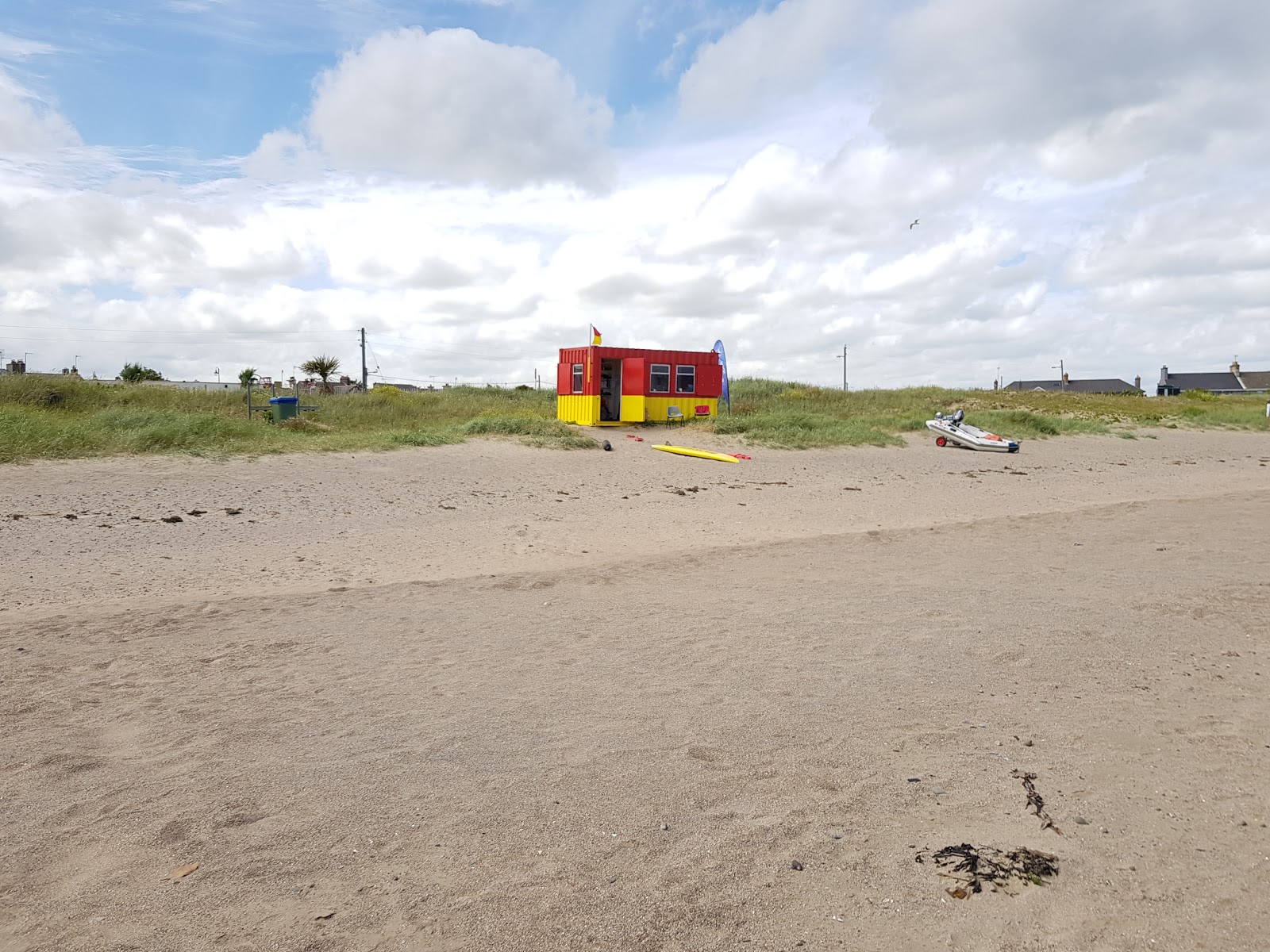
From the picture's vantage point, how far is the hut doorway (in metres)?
28.4

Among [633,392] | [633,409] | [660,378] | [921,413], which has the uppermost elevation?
[660,378]

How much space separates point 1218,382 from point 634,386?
78.0 m

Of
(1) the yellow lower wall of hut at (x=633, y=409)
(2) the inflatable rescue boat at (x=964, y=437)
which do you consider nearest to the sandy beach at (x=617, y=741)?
(2) the inflatable rescue boat at (x=964, y=437)

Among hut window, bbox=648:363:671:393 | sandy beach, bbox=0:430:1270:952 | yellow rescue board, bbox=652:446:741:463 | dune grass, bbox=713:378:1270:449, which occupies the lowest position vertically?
sandy beach, bbox=0:430:1270:952

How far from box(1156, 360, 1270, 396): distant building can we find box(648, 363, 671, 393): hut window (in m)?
68.8

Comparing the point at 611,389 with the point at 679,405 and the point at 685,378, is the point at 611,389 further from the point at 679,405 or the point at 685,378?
the point at 685,378

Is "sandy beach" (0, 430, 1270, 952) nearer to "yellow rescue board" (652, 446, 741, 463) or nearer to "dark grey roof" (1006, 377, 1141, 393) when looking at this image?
"yellow rescue board" (652, 446, 741, 463)

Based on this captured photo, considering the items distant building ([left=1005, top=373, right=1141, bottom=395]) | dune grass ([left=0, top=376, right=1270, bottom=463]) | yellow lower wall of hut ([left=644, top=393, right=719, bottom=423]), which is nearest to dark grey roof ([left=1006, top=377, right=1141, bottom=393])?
distant building ([left=1005, top=373, right=1141, bottom=395])

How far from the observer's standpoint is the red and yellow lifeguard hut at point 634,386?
1078 inches

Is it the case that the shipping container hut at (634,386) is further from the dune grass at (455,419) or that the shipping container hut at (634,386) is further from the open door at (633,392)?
the dune grass at (455,419)

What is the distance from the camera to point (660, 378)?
27.9 meters

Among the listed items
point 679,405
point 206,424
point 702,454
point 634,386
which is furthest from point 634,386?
point 206,424

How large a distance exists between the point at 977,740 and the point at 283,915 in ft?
11.0

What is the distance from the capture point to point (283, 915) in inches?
126
